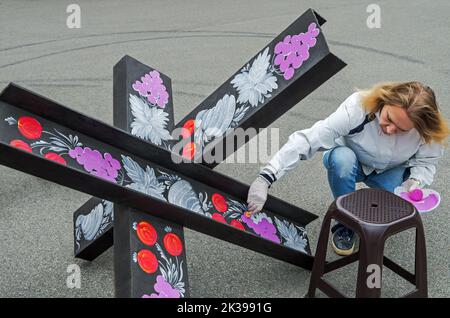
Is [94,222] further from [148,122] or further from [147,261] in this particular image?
[147,261]

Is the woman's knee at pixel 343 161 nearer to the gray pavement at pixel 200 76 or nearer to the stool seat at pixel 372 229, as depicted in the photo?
the stool seat at pixel 372 229

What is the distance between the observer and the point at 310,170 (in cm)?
335

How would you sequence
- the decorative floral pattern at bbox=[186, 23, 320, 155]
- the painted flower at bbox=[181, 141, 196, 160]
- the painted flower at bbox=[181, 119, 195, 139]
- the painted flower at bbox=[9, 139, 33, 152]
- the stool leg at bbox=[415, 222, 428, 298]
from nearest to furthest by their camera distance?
the painted flower at bbox=[9, 139, 33, 152], the stool leg at bbox=[415, 222, 428, 298], the decorative floral pattern at bbox=[186, 23, 320, 155], the painted flower at bbox=[181, 141, 196, 160], the painted flower at bbox=[181, 119, 195, 139]

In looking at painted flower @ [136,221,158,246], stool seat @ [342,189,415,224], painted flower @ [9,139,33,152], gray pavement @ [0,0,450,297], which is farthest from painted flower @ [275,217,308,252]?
painted flower @ [9,139,33,152]

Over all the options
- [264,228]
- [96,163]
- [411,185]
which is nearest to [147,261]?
[96,163]

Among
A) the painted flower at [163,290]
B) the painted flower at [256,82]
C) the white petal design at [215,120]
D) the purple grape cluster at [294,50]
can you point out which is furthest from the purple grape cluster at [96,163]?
the purple grape cluster at [294,50]

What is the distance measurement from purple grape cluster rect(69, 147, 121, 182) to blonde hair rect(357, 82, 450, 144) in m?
1.05

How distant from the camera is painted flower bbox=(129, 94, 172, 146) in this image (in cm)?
236

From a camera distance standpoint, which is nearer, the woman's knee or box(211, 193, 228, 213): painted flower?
box(211, 193, 228, 213): painted flower

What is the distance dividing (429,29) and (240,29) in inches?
82.9

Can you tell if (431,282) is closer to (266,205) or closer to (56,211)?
(266,205)

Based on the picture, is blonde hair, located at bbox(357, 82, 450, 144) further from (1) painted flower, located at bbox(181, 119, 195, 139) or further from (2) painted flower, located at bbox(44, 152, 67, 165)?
(2) painted flower, located at bbox(44, 152, 67, 165)

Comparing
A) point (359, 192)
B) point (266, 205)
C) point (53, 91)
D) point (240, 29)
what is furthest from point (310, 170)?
point (240, 29)

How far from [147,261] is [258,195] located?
0.59m
